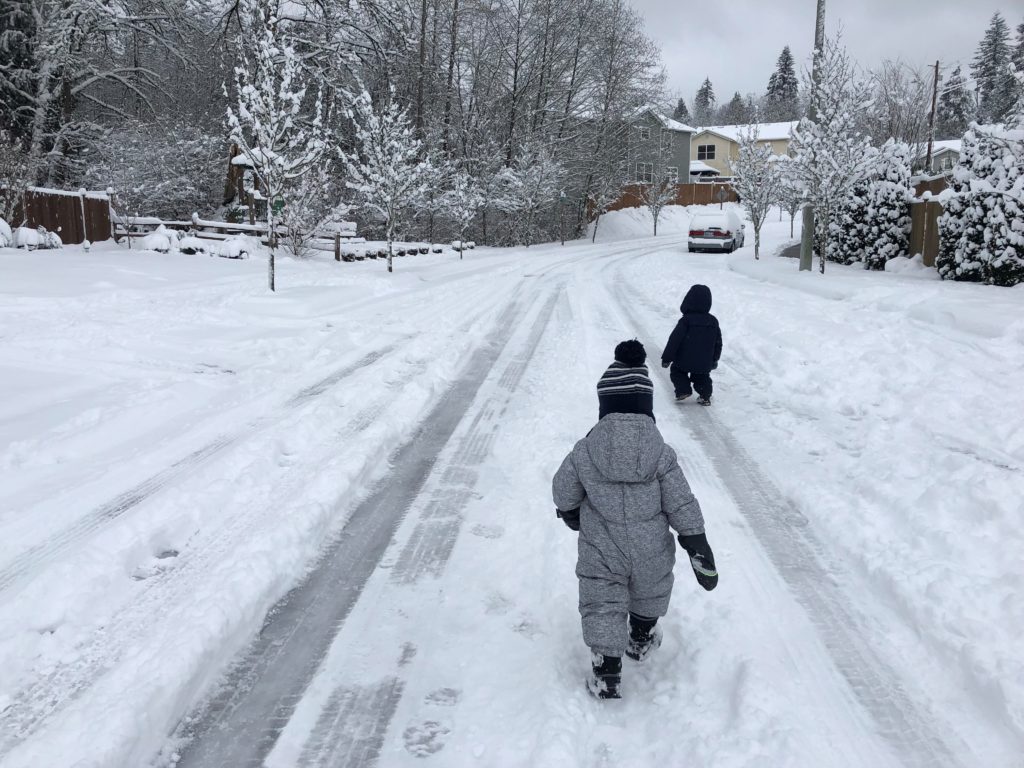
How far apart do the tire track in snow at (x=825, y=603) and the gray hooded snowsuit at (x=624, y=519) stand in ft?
3.10

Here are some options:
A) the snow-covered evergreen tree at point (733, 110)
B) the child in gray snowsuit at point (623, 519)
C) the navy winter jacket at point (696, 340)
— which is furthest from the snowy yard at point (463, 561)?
the snow-covered evergreen tree at point (733, 110)

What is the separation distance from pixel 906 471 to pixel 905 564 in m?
1.60

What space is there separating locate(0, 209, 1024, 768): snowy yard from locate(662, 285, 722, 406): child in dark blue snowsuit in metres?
0.31

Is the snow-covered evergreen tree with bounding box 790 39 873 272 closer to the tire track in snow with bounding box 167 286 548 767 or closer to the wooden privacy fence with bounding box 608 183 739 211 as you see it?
the tire track in snow with bounding box 167 286 548 767

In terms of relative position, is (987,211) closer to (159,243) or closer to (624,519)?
(624,519)

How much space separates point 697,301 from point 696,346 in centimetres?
46

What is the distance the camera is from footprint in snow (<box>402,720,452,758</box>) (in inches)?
104

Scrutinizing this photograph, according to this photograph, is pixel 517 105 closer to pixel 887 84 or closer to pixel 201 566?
pixel 887 84

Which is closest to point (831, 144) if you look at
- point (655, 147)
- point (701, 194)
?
point (655, 147)

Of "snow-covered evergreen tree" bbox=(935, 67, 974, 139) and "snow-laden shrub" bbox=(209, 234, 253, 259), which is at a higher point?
"snow-covered evergreen tree" bbox=(935, 67, 974, 139)

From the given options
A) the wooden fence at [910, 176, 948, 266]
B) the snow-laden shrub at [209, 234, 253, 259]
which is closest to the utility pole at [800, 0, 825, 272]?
the wooden fence at [910, 176, 948, 266]

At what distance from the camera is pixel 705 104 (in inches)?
5044

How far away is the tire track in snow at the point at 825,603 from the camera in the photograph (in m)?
2.76

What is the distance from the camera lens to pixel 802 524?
4629 millimetres
